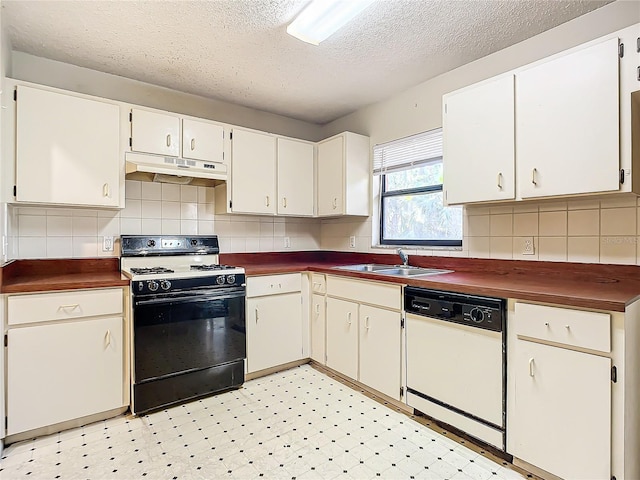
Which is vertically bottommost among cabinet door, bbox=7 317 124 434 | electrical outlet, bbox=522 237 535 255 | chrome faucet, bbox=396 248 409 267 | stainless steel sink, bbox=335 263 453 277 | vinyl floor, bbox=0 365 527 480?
vinyl floor, bbox=0 365 527 480

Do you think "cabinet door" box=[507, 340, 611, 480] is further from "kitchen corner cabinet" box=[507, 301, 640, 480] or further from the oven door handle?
the oven door handle

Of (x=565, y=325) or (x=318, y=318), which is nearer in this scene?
(x=565, y=325)

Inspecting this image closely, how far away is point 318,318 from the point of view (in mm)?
3039

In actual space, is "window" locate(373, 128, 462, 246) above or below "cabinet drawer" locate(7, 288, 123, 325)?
above

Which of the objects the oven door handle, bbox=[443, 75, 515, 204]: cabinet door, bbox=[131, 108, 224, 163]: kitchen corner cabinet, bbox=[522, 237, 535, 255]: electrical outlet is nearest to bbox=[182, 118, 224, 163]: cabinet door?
bbox=[131, 108, 224, 163]: kitchen corner cabinet

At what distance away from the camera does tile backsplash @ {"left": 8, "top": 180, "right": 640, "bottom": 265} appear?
6.44 ft

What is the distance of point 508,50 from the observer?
7.83ft

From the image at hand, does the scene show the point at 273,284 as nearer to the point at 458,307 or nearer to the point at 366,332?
the point at 366,332

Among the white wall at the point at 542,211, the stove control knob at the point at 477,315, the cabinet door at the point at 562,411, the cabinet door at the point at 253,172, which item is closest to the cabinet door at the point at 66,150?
the cabinet door at the point at 253,172

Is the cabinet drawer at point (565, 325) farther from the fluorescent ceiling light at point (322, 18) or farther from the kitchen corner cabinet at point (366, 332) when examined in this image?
the fluorescent ceiling light at point (322, 18)

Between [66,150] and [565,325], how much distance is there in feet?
9.99

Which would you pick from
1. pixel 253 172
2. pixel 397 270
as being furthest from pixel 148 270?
pixel 397 270

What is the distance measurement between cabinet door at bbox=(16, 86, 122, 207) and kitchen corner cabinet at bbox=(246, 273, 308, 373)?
1265 millimetres

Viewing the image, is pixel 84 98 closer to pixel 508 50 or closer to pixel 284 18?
pixel 284 18
